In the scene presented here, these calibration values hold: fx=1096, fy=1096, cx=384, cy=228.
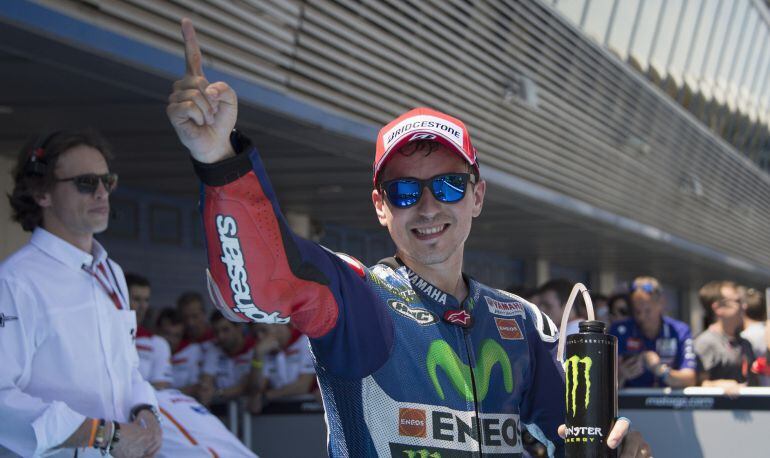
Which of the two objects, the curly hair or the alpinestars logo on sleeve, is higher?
the curly hair

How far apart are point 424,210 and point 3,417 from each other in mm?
2027

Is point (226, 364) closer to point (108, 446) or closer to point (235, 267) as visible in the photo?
point (108, 446)

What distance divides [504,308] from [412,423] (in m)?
0.49

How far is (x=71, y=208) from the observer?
173 inches

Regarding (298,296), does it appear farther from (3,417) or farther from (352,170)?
(352,170)

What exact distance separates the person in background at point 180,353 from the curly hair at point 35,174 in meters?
5.19

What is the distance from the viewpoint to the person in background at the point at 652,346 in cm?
816

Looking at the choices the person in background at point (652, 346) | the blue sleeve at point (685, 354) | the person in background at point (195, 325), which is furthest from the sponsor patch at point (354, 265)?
the person in background at point (195, 325)

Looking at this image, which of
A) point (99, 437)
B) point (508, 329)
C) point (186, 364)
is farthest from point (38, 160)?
point (186, 364)

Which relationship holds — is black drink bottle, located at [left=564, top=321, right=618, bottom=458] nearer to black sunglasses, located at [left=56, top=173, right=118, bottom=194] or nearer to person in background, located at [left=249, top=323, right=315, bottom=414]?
black sunglasses, located at [left=56, top=173, right=118, bottom=194]

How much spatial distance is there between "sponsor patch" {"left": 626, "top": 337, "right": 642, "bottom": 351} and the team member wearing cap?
5767 mm

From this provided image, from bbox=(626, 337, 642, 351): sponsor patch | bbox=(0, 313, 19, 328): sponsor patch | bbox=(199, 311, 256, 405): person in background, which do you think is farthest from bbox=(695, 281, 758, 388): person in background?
bbox=(0, 313, 19, 328): sponsor patch

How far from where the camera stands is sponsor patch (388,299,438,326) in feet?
8.78

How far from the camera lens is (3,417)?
392 centimetres
